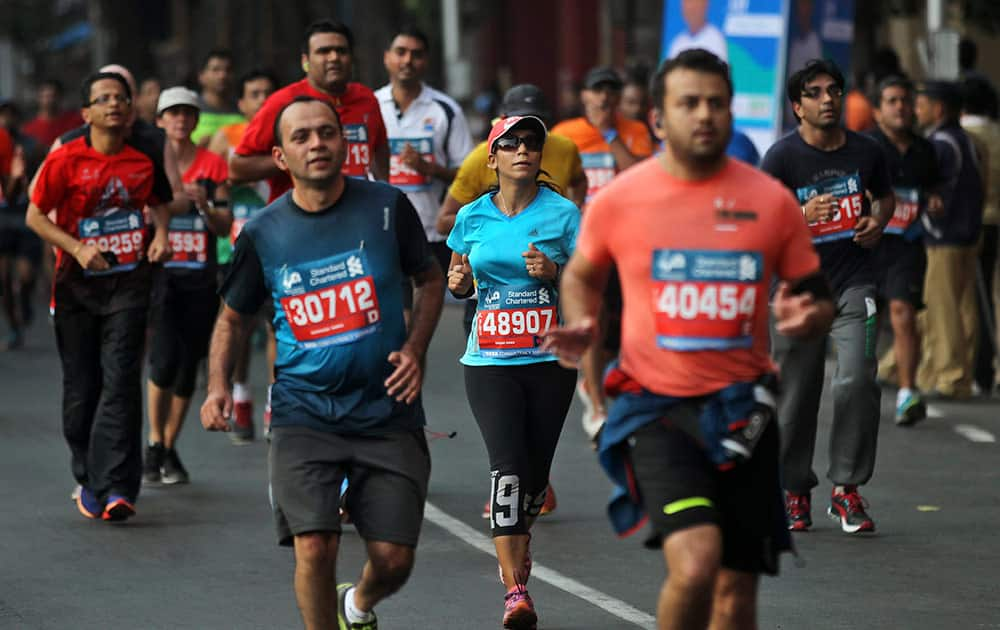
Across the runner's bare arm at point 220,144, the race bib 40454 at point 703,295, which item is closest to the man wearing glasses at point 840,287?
the race bib 40454 at point 703,295

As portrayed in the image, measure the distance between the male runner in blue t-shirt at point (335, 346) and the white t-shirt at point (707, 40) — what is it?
41.1 feet

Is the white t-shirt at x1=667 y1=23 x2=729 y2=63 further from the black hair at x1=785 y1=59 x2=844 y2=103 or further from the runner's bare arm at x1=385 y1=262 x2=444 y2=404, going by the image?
the runner's bare arm at x1=385 y1=262 x2=444 y2=404

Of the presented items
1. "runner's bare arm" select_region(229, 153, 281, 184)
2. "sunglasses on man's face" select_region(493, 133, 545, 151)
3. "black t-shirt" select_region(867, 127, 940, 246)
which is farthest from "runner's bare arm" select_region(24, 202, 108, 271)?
"black t-shirt" select_region(867, 127, 940, 246)

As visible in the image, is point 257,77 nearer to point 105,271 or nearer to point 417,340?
point 105,271

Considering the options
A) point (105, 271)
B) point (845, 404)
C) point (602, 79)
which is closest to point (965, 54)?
point (602, 79)

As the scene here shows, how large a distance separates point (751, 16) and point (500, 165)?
1107 centimetres

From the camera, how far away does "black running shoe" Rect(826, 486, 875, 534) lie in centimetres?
955

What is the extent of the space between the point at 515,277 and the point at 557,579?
1253 millimetres

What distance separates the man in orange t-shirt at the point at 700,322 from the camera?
584 centimetres

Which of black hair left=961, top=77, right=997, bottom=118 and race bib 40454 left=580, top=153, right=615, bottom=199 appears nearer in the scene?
race bib 40454 left=580, top=153, right=615, bottom=199

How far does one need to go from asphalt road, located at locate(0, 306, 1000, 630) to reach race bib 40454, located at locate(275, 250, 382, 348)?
1509 millimetres

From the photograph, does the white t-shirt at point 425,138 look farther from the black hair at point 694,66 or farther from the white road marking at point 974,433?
the black hair at point 694,66

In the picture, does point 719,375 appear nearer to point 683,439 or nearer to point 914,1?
point 683,439

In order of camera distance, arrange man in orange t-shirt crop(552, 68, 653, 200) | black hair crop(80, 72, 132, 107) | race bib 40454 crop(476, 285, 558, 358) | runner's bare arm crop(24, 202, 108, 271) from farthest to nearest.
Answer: man in orange t-shirt crop(552, 68, 653, 200) < black hair crop(80, 72, 132, 107) < runner's bare arm crop(24, 202, 108, 271) < race bib 40454 crop(476, 285, 558, 358)
